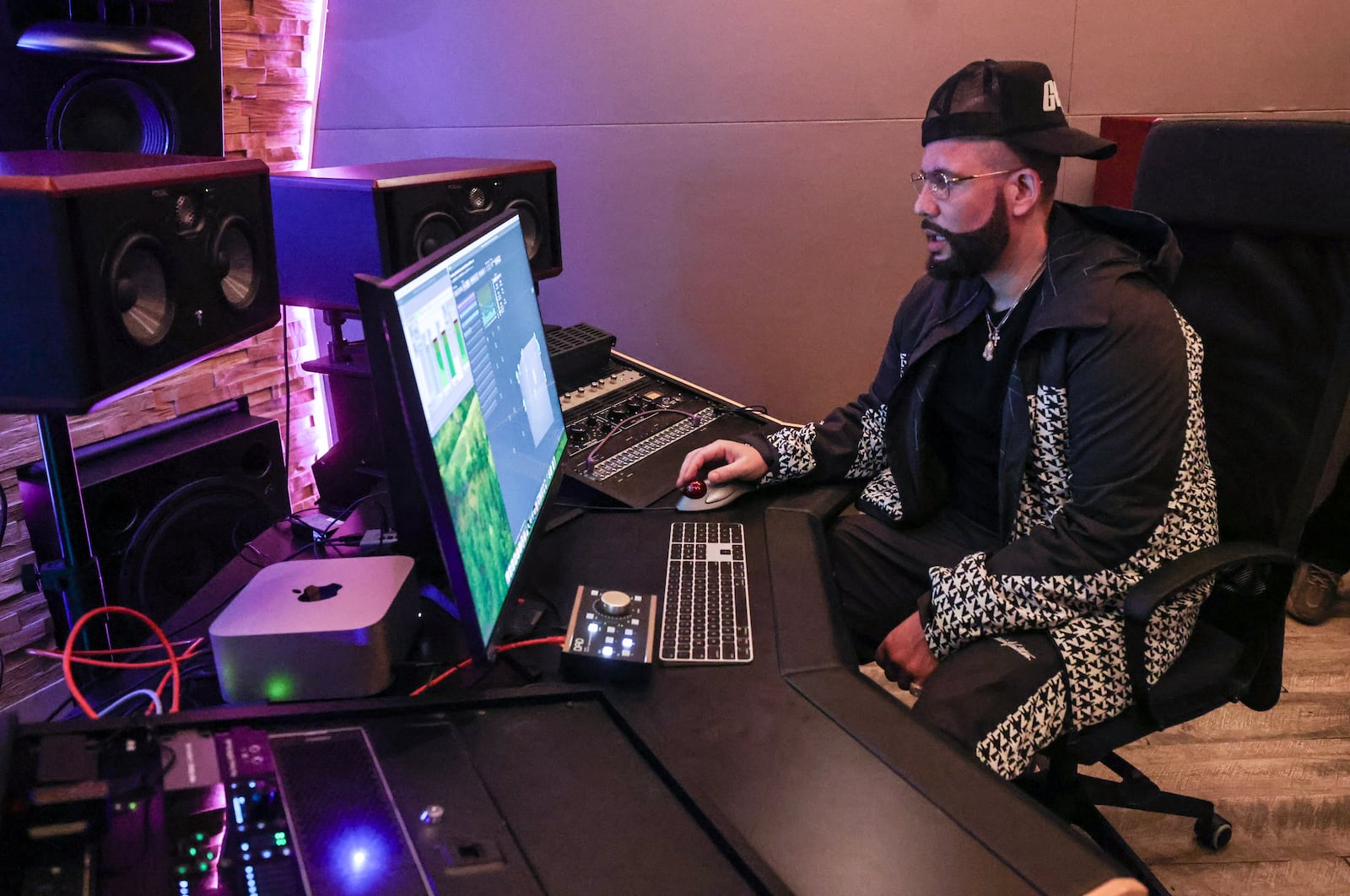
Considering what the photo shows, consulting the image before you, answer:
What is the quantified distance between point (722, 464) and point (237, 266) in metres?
0.88

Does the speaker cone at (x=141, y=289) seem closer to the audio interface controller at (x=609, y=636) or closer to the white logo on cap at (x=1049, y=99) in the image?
the audio interface controller at (x=609, y=636)

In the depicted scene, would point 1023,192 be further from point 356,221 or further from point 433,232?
point 356,221

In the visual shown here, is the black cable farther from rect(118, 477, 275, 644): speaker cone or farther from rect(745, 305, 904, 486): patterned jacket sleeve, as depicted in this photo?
rect(745, 305, 904, 486): patterned jacket sleeve

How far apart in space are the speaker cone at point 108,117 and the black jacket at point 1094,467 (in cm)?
173

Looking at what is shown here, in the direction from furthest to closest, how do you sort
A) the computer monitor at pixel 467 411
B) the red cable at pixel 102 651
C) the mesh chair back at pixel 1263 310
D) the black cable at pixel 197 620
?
the mesh chair back at pixel 1263 310
the black cable at pixel 197 620
the red cable at pixel 102 651
the computer monitor at pixel 467 411

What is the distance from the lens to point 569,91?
2850 mm

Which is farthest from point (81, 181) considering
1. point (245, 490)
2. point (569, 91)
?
point (569, 91)

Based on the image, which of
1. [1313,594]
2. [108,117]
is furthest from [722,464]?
[1313,594]

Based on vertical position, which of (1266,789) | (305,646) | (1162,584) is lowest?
(1266,789)

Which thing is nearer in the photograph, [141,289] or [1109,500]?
[141,289]

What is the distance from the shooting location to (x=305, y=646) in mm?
1001

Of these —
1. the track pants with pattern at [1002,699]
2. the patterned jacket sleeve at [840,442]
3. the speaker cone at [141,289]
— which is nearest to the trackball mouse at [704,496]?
the patterned jacket sleeve at [840,442]

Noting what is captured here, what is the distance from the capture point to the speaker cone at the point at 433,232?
1.73 meters

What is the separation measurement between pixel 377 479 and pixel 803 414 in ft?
5.23
